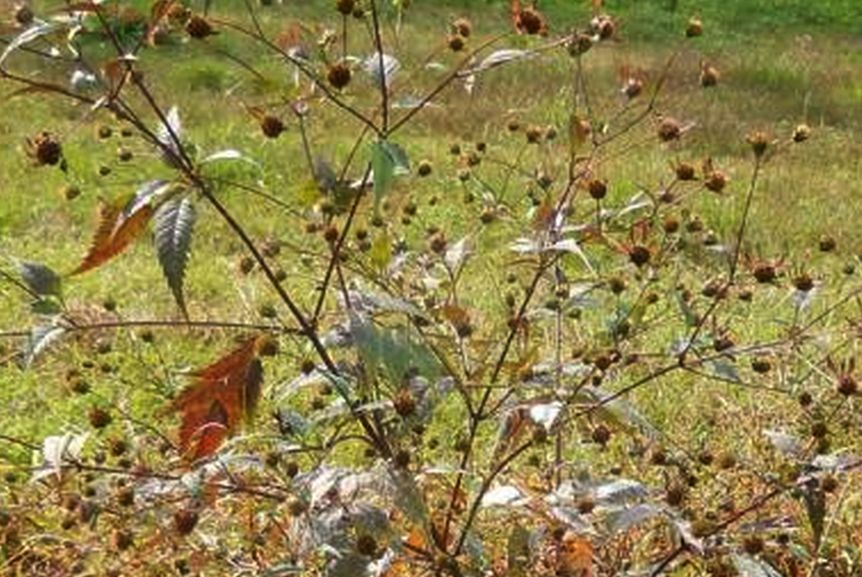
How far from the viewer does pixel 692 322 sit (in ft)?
7.45

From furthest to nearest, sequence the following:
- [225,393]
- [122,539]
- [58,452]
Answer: [122,539]
[58,452]
[225,393]

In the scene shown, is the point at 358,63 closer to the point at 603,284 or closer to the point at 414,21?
the point at 603,284

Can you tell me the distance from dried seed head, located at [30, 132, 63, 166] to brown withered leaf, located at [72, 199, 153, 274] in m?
0.09

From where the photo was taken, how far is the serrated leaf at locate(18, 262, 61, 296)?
79.0 inches

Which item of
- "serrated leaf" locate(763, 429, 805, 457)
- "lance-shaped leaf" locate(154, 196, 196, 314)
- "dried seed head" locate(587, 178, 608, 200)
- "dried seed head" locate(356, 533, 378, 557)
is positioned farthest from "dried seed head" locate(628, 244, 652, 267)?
"lance-shaped leaf" locate(154, 196, 196, 314)

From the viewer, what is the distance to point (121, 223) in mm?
1840

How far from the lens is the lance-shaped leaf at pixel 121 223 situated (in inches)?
71.9

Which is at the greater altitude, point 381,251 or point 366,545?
point 381,251

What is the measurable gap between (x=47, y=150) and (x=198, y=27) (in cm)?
21

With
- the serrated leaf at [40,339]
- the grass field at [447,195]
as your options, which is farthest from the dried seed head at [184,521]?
the serrated leaf at [40,339]

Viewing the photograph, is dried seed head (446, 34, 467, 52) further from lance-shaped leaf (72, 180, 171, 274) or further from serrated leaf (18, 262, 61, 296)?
serrated leaf (18, 262, 61, 296)

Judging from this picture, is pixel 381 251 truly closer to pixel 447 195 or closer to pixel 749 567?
pixel 749 567

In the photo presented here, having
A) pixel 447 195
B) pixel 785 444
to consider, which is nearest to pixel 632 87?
pixel 785 444

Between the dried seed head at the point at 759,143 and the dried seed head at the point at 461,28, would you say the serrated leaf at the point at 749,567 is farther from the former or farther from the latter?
the dried seed head at the point at 461,28
